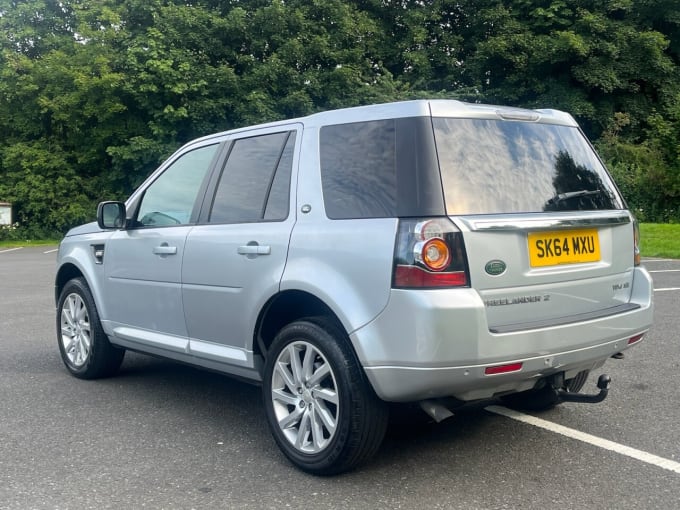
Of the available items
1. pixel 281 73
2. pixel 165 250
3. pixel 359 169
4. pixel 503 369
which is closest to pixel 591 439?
pixel 503 369

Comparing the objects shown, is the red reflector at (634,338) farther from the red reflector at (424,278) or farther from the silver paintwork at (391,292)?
the red reflector at (424,278)

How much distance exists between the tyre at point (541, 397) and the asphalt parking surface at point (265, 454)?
0.32ft

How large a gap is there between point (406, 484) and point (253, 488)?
2.34ft

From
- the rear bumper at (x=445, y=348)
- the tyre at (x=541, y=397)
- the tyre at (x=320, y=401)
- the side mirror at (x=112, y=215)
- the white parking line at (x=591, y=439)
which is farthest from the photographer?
the side mirror at (x=112, y=215)

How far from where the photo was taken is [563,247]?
3.56 metres

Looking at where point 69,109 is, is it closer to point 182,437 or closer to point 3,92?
point 3,92

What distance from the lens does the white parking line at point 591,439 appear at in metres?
3.68

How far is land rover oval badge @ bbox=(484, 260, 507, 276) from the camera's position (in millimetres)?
3273

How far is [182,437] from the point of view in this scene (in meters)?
4.25

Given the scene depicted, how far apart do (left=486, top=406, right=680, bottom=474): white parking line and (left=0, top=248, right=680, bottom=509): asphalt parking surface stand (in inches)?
0.8

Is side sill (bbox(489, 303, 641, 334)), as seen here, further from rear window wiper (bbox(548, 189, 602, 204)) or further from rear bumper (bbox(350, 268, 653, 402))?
rear window wiper (bbox(548, 189, 602, 204))

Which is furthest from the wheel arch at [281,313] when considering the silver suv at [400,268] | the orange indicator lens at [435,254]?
the orange indicator lens at [435,254]

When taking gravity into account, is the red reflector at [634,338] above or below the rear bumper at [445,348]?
below

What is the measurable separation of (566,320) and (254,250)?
163cm
